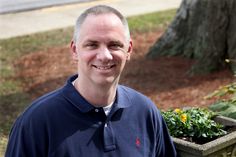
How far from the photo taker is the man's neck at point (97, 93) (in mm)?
2891

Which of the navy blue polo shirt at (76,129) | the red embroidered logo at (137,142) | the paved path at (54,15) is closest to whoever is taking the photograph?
the navy blue polo shirt at (76,129)

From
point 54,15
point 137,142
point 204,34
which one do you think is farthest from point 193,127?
point 54,15

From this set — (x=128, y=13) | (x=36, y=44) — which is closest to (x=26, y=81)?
(x=36, y=44)

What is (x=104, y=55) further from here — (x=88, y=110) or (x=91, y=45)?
(x=88, y=110)

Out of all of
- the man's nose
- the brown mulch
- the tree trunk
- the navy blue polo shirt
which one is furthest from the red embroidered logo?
the tree trunk

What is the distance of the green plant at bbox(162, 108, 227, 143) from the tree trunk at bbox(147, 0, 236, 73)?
382 cm

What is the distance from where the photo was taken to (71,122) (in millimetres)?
2844

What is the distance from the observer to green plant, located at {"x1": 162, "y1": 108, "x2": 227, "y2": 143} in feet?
12.2

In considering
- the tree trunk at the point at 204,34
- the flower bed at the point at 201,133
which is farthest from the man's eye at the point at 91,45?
the tree trunk at the point at 204,34

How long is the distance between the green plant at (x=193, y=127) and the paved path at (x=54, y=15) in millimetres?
7208

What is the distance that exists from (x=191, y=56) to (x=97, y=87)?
5.55m

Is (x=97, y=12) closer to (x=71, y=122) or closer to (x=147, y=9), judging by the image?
(x=71, y=122)

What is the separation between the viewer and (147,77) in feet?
26.0

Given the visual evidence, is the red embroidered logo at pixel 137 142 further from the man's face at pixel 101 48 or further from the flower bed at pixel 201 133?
the flower bed at pixel 201 133
